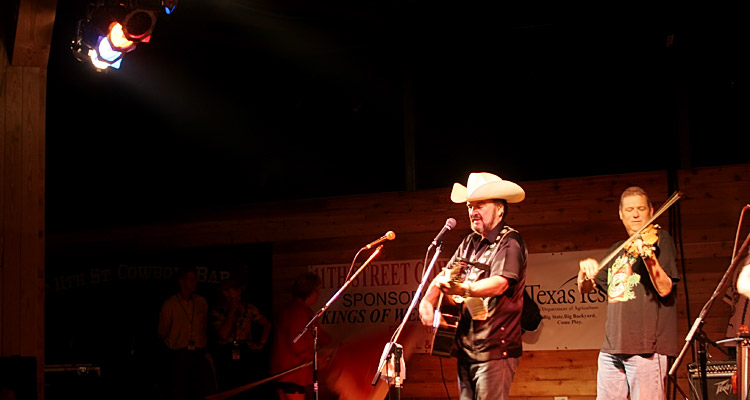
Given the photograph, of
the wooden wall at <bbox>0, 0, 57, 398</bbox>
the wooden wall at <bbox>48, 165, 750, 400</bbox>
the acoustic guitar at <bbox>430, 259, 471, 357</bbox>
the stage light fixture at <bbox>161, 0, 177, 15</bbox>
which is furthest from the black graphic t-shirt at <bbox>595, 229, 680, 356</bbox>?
the wooden wall at <bbox>0, 0, 57, 398</bbox>

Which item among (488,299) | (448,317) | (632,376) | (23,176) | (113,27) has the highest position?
(113,27)

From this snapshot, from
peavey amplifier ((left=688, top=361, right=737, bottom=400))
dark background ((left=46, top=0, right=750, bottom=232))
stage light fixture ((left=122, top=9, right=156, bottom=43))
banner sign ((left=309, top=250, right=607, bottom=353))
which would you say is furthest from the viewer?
dark background ((left=46, top=0, right=750, bottom=232))

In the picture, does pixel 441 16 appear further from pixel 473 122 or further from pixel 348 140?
pixel 348 140

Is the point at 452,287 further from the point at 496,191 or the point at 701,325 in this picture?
the point at 701,325

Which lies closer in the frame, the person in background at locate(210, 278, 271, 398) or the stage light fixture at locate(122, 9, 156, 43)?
the stage light fixture at locate(122, 9, 156, 43)

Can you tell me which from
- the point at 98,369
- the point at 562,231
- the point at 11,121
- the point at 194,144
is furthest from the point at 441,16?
the point at 98,369

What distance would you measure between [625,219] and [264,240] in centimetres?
488

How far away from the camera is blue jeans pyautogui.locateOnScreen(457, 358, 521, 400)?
4230mm

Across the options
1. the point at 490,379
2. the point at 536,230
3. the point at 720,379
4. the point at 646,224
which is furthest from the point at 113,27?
the point at 720,379

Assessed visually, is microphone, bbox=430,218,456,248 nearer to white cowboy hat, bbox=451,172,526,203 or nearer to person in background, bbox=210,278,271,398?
white cowboy hat, bbox=451,172,526,203

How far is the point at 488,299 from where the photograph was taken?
172 inches

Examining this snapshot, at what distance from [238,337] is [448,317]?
480cm

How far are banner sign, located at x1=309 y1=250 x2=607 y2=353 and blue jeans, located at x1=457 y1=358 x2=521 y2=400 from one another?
9.47 feet

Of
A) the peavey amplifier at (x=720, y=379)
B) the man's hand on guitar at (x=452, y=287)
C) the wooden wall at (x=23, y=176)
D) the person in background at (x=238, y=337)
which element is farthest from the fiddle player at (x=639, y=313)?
the person in background at (x=238, y=337)
